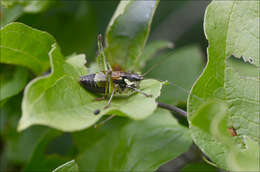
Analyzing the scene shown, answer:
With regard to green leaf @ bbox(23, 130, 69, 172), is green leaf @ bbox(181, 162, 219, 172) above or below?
below

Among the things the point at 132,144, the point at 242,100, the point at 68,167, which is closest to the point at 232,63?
the point at 242,100

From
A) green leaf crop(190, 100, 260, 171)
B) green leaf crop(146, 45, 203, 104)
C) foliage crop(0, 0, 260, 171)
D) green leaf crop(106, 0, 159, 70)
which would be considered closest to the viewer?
green leaf crop(190, 100, 260, 171)

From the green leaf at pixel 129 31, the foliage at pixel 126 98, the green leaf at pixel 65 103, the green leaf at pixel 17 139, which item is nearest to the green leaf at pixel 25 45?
the foliage at pixel 126 98

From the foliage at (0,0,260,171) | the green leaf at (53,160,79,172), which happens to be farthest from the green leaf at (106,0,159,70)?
the green leaf at (53,160,79,172)

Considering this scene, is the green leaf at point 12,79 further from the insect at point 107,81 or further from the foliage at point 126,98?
the insect at point 107,81

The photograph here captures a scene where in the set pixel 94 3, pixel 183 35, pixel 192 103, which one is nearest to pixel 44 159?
pixel 192 103

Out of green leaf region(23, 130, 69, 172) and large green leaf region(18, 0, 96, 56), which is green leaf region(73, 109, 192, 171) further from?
large green leaf region(18, 0, 96, 56)

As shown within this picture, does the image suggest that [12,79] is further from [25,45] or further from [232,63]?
[232,63]
